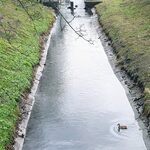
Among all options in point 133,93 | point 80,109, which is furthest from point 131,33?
point 80,109

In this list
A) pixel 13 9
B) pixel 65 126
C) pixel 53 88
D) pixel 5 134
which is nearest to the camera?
pixel 5 134

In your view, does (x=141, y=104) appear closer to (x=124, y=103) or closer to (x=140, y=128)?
(x=124, y=103)

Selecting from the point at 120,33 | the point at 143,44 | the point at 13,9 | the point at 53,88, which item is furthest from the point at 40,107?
the point at 13,9

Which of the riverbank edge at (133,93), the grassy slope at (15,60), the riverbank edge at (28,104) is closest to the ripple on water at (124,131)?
the riverbank edge at (133,93)

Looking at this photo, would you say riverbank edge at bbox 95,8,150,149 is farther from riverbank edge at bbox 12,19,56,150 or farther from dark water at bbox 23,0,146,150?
riverbank edge at bbox 12,19,56,150

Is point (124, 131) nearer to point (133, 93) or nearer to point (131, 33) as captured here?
point (133, 93)

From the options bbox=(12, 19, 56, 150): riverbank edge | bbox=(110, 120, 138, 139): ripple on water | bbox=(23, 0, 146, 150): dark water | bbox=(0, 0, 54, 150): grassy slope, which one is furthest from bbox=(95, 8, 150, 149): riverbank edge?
bbox=(0, 0, 54, 150): grassy slope

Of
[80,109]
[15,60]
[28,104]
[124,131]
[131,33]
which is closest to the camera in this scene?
[124,131]
